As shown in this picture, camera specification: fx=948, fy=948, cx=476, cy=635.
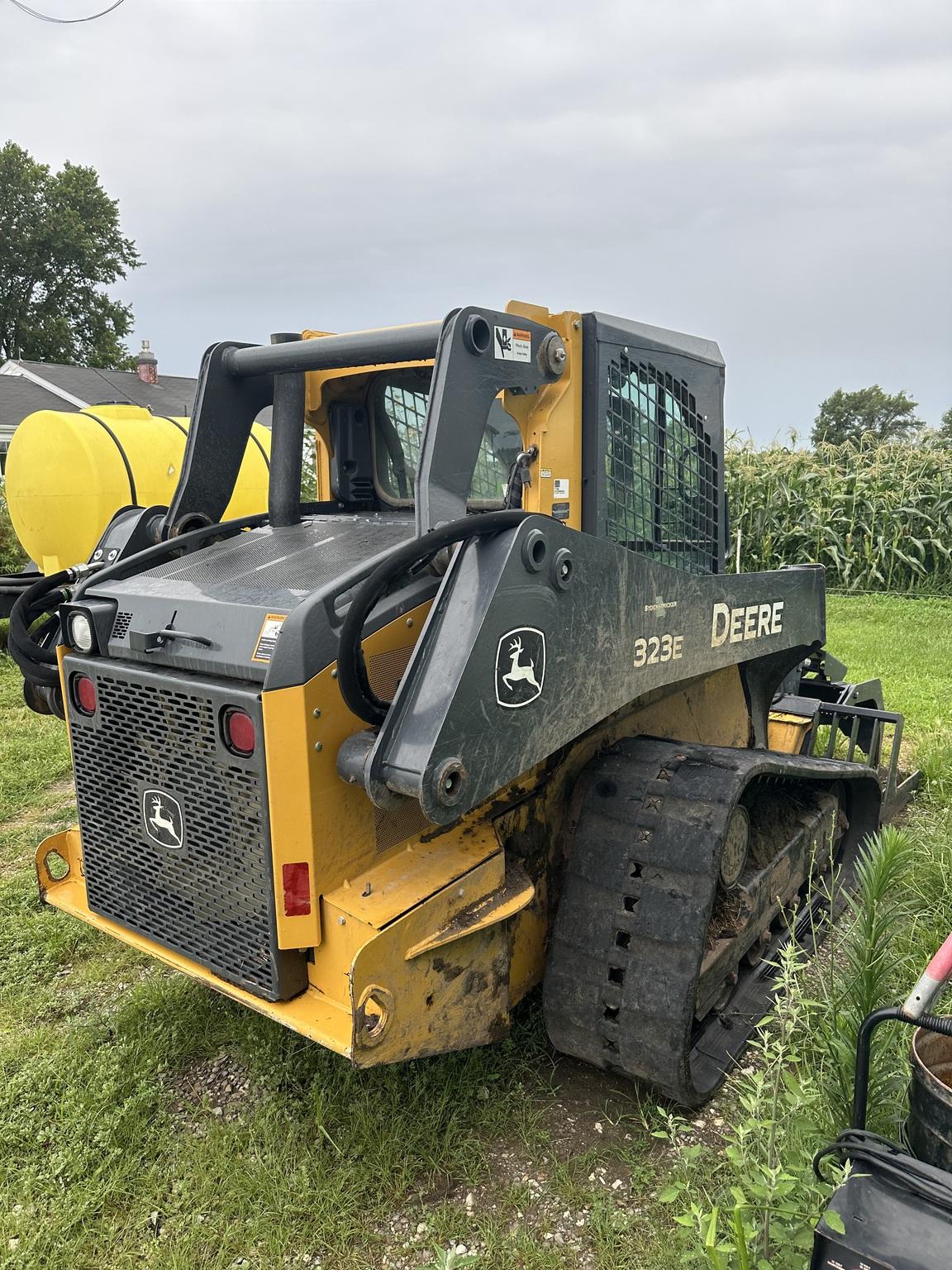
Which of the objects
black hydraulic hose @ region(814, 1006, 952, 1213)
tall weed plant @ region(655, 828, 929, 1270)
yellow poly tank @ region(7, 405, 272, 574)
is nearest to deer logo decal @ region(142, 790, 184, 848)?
tall weed plant @ region(655, 828, 929, 1270)

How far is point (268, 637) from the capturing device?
2316mm

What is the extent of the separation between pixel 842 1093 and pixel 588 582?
1.31 metres

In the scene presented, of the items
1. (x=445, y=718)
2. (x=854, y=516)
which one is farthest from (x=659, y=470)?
(x=854, y=516)

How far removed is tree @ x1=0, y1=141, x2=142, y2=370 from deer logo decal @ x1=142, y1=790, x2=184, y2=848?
39.2 m

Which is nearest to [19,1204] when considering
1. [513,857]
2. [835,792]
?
[513,857]

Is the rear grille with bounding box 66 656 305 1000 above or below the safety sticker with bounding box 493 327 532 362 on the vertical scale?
below

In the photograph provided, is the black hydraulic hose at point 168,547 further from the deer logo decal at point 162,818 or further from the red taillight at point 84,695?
the deer logo decal at point 162,818

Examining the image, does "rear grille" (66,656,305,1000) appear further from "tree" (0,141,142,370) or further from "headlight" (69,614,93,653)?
"tree" (0,141,142,370)

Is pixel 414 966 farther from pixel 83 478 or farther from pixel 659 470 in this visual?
pixel 83 478

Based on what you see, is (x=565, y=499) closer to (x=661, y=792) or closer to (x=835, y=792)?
(x=661, y=792)

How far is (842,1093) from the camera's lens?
83.4 inches

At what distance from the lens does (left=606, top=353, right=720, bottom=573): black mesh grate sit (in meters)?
3.01

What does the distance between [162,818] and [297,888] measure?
0.53 m

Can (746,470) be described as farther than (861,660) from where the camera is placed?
Yes
